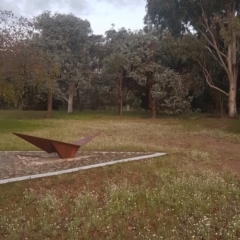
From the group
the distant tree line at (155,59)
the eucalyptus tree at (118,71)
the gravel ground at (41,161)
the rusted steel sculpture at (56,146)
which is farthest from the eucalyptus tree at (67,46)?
the rusted steel sculpture at (56,146)

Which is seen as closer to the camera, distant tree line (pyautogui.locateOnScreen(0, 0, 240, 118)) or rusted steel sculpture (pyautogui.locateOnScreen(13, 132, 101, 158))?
rusted steel sculpture (pyautogui.locateOnScreen(13, 132, 101, 158))

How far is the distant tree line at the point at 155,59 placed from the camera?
72.9 feet

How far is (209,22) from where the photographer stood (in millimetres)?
26547

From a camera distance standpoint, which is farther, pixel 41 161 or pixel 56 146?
pixel 56 146

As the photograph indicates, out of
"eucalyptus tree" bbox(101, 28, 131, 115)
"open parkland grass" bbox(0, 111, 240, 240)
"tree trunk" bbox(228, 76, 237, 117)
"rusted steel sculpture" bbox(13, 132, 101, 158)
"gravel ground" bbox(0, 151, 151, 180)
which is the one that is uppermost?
"eucalyptus tree" bbox(101, 28, 131, 115)

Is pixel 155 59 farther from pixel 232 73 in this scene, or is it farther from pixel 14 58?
pixel 14 58

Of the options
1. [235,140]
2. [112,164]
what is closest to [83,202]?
[112,164]

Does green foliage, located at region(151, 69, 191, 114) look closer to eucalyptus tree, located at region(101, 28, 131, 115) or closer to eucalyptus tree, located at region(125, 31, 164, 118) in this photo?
eucalyptus tree, located at region(125, 31, 164, 118)

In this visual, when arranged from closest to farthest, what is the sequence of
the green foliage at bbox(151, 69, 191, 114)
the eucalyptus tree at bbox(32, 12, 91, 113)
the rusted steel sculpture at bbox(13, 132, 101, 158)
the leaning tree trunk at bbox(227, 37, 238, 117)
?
the rusted steel sculpture at bbox(13, 132, 101, 158), the leaning tree trunk at bbox(227, 37, 238, 117), the green foliage at bbox(151, 69, 191, 114), the eucalyptus tree at bbox(32, 12, 91, 113)

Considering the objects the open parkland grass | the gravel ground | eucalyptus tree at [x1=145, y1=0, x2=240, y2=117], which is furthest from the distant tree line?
the open parkland grass

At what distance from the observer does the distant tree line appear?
2222 cm

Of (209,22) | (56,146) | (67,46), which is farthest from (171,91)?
(56,146)

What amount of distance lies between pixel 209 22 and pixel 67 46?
46.5 feet

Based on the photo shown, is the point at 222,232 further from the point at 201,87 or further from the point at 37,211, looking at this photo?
the point at 201,87
